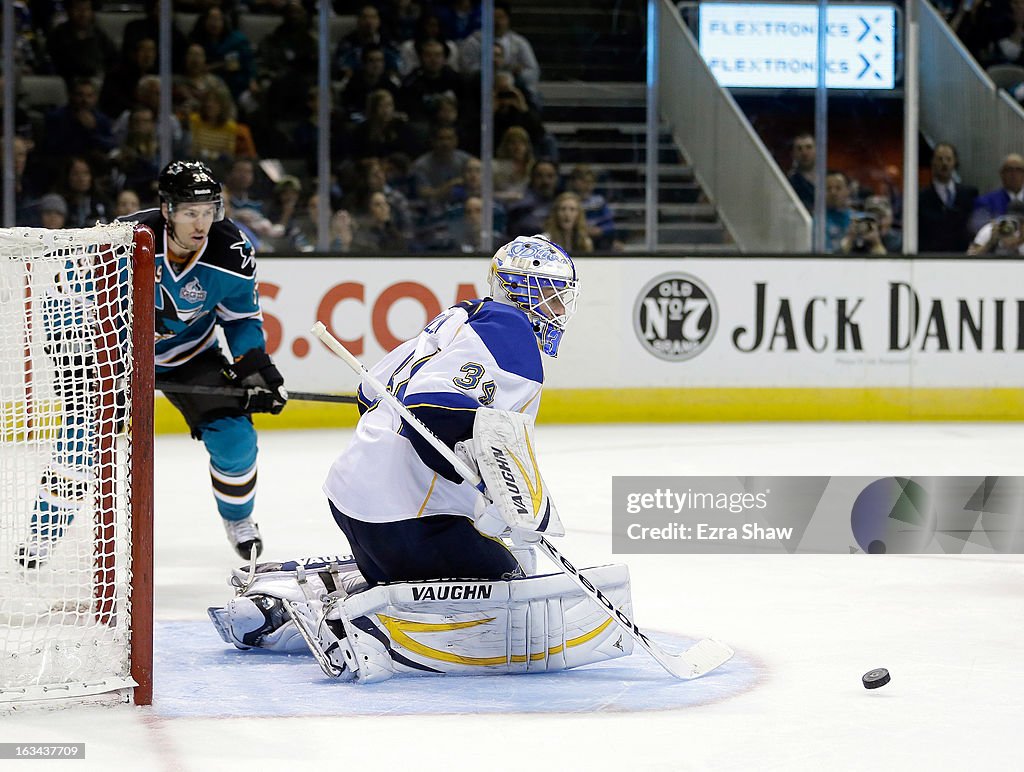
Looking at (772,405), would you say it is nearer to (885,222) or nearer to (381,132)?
(885,222)

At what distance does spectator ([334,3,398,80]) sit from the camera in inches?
314

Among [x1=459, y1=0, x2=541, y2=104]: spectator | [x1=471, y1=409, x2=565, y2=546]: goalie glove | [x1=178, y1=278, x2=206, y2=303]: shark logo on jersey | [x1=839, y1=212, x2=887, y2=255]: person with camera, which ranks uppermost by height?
[x1=459, y1=0, x2=541, y2=104]: spectator

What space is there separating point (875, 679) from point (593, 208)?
5507 mm

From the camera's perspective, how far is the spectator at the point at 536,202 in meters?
7.98

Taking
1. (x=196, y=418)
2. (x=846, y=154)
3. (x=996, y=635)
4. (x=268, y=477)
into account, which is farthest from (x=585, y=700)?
(x=846, y=154)

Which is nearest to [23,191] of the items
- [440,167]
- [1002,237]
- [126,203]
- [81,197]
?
[81,197]

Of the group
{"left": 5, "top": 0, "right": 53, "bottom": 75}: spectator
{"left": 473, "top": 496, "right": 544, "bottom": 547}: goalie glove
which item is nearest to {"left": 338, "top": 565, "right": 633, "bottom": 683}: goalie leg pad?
{"left": 473, "top": 496, "right": 544, "bottom": 547}: goalie glove

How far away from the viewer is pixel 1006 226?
8.24 meters

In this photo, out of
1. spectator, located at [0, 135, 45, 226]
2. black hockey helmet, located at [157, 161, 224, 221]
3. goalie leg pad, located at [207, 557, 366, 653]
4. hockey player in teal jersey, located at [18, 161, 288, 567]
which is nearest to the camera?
goalie leg pad, located at [207, 557, 366, 653]

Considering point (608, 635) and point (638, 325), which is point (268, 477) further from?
point (608, 635)

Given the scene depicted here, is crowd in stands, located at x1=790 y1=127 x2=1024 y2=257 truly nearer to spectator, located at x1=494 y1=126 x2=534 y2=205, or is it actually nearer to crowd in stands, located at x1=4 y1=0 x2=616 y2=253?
crowd in stands, located at x1=4 y1=0 x2=616 y2=253

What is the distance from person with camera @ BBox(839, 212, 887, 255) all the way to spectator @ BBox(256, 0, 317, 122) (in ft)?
9.26

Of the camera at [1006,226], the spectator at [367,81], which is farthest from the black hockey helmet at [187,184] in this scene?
the camera at [1006,226]

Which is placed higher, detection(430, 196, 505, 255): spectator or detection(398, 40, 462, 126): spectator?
detection(398, 40, 462, 126): spectator
